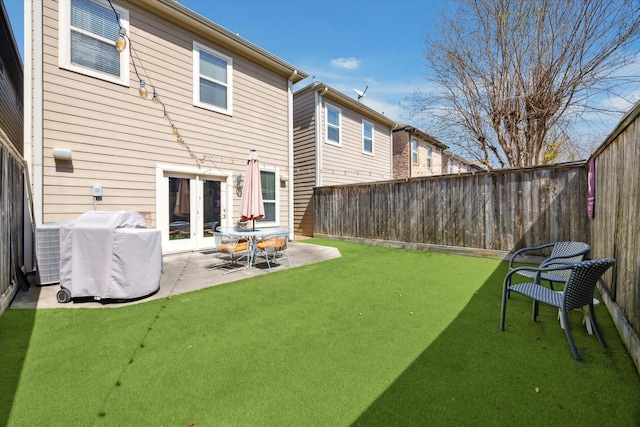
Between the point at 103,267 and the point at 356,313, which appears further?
the point at 103,267

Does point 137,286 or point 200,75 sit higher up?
point 200,75

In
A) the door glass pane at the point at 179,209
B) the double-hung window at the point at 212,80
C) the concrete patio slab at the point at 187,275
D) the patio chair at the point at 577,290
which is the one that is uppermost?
the double-hung window at the point at 212,80

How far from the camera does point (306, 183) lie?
1103cm

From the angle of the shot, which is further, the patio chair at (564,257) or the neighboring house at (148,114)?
the neighboring house at (148,114)

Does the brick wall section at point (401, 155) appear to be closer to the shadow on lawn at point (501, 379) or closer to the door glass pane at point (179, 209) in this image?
the door glass pane at point (179, 209)

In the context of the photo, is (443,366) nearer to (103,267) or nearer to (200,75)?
(103,267)

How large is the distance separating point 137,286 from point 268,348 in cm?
236

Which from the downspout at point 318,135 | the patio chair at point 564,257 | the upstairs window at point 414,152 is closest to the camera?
the patio chair at point 564,257

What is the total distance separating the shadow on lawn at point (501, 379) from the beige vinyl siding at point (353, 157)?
8.80 m

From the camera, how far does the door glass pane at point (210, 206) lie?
698 cm

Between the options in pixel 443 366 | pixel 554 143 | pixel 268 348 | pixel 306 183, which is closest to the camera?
pixel 443 366

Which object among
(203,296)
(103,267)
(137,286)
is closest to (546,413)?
(203,296)

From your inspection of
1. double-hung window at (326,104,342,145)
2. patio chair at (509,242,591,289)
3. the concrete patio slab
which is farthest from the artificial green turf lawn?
double-hung window at (326,104,342,145)

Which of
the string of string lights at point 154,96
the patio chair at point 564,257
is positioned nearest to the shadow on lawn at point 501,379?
the patio chair at point 564,257
